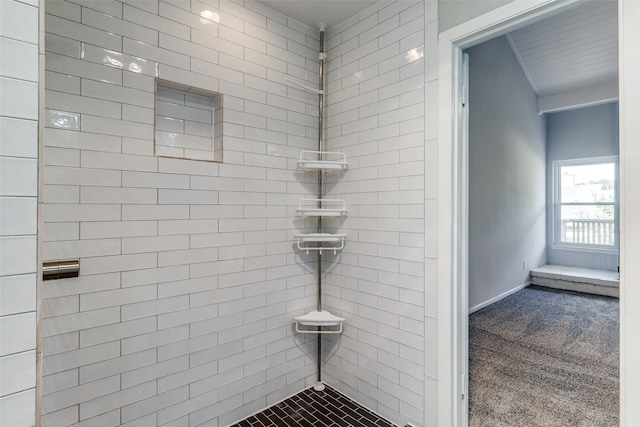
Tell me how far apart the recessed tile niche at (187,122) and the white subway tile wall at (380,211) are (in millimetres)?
817

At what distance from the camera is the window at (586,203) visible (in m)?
4.59

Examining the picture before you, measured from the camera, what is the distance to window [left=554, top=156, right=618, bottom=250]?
15.1 ft

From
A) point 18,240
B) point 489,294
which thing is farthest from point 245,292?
point 489,294

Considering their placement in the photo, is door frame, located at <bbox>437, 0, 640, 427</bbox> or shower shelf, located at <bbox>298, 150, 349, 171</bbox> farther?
shower shelf, located at <bbox>298, 150, 349, 171</bbox>

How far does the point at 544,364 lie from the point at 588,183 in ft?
11.6

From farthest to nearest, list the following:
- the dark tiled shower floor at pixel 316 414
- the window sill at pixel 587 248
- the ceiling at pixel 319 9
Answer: the window sill at pixel 587 248
the ceiling at pixel 319 9
the dark tiled shower floor at pixel 316 414

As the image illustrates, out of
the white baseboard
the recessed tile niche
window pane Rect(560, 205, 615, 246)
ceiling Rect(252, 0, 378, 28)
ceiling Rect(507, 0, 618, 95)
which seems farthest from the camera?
window pane Rect(560, 205, 615, 246)

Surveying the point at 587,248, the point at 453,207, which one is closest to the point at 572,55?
the point at 587,248

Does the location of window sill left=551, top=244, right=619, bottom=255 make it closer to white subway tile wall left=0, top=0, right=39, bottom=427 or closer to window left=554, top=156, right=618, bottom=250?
window left=554, top=156, right=618, bottom=250

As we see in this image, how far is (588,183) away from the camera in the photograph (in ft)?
15.7

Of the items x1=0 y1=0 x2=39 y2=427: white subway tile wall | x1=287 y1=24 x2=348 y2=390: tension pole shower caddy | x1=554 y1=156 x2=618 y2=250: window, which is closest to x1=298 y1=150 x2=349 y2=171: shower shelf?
x1=287 y1=24 x2=348 y2=390: tension pole shower caddy

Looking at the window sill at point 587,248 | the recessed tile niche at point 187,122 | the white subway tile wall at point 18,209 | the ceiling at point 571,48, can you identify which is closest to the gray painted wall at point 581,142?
the window sill at point 587,248

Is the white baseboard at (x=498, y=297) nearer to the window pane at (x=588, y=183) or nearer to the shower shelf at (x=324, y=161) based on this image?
the window pane at (x=588, y=183)

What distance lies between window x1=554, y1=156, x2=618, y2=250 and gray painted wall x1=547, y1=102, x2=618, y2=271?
0.10 metres
